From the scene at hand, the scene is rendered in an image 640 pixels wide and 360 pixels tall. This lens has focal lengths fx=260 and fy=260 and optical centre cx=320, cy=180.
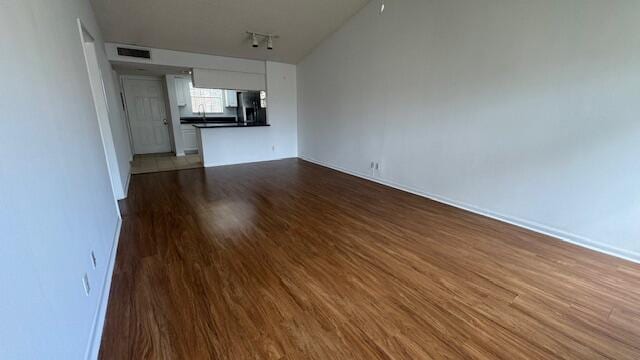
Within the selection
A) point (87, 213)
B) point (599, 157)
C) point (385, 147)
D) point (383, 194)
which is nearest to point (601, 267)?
point (599, 157)

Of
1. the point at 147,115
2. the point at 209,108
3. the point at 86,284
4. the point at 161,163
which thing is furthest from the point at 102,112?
the point at 209,108

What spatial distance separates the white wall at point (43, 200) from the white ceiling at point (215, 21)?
2.33 m

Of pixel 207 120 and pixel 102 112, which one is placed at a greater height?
pixel 102 112

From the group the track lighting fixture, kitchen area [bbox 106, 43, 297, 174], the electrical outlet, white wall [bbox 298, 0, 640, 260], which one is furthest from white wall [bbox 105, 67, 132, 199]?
white wall [bbox 298, 0, 640, 260]

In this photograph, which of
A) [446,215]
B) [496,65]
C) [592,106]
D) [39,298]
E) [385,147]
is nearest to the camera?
[39,298]

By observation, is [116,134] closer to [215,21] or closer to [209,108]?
[215,21]

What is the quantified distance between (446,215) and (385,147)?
161 centimetres

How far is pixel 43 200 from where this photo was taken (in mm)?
1118

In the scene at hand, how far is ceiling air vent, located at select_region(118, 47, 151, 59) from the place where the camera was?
4.68m

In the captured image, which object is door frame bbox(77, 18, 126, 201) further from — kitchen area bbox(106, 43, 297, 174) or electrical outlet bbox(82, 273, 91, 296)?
electrical outlet bbox(82, 273, 91, 296)

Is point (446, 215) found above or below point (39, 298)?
below

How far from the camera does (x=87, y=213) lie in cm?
174

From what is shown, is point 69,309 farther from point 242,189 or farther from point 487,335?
point 242,189

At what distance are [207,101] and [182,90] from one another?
720 mm
